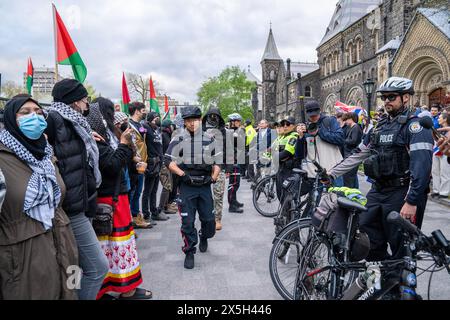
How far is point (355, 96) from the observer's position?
3212 centimetres

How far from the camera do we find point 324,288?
9.57ft

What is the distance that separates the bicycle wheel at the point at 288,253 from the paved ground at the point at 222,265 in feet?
0.88

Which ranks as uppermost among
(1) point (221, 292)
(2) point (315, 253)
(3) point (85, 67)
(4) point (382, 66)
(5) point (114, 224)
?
(4) point (382, 66)

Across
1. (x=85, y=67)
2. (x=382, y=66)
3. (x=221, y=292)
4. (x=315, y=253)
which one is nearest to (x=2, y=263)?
(x=221, y=292)

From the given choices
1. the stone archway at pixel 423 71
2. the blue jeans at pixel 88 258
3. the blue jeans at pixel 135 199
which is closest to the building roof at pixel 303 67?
the stone archway at pixel 423 71

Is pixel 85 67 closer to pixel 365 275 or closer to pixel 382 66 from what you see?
pixel 365 275

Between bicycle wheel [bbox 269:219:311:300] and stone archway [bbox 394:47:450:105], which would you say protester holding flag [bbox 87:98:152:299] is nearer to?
bicycle wheel [bbox 269:219:311:300]

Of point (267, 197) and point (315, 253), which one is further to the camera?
point (267, 197)

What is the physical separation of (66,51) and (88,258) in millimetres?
4206

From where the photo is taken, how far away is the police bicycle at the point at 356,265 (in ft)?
6.88

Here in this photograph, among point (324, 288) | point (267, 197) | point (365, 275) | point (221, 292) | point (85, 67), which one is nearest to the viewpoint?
point (365, 275)

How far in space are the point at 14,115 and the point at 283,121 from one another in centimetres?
443

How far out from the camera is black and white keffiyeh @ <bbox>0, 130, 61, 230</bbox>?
2154 mm
